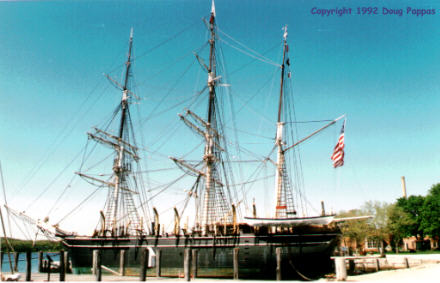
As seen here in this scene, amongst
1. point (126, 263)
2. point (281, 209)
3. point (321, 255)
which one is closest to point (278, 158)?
point (281, 209)

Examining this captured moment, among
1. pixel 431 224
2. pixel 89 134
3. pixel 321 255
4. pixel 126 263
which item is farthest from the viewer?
pixel 431 224

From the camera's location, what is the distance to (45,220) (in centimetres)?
3128

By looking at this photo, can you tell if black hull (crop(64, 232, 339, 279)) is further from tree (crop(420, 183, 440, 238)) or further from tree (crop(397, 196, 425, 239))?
tree (crop(397, 196, 425, 239))

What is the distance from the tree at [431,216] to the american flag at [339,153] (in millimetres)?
34257

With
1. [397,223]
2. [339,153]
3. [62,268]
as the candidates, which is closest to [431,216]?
[397,223]

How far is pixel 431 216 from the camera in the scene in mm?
47344

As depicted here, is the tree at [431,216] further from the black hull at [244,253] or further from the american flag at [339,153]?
the american flag at [339,153]

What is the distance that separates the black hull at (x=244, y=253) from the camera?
22.6 metres

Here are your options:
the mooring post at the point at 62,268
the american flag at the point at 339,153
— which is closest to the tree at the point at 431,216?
the american flag at the point at 339,153

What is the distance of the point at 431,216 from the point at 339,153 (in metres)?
35.6

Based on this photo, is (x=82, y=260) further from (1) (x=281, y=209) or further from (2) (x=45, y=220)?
(1) (x=281, y=209)

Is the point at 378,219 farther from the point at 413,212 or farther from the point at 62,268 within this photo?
the point at 62,268

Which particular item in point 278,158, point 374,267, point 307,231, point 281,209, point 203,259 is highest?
point 278,158

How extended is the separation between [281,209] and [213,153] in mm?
9442
